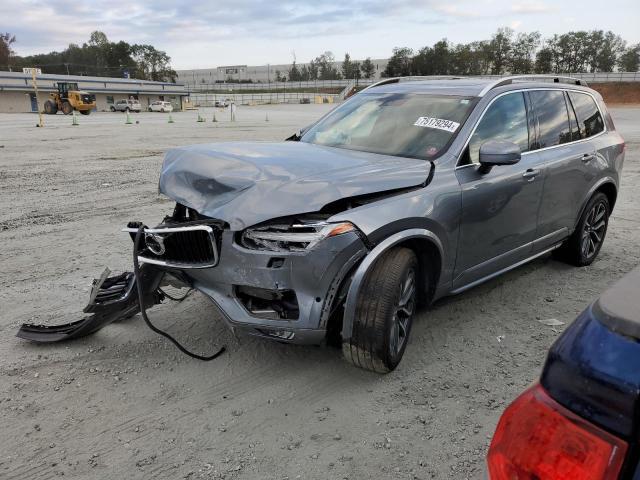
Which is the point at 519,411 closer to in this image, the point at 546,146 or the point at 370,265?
the point at 370,265

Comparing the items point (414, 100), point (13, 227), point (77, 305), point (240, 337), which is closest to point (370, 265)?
point (240, 337)

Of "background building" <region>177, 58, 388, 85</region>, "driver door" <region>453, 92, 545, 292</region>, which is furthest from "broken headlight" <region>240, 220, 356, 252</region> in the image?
"background building" <region>177, 58, 388, 85</region>

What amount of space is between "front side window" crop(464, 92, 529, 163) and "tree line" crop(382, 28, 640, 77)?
113341 millimetres

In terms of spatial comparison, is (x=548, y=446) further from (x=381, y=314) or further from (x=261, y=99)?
(x=261, y=99)

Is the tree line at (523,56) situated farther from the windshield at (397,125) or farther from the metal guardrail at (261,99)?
the windshield at (397,125)

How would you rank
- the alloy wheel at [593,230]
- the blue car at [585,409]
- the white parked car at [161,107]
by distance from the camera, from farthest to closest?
the white parked car at [161,107], the alloy wheel at [593,230], the blue car at [585,409]

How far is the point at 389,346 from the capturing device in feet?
10.5

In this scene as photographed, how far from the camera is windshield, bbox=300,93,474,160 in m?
4.01

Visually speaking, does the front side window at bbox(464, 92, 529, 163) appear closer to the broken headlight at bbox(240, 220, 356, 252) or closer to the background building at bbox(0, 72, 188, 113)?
the broken headlight at bbox(240, 220, 356, 252)

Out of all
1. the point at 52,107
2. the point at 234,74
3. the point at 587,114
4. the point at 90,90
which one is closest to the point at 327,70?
the point at 234,74

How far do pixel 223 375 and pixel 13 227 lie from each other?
483cm

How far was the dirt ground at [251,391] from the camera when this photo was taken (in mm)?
2688

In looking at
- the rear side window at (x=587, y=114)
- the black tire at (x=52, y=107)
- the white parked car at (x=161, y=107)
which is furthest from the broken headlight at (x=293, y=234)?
the white parked car at (x=161, y=107)

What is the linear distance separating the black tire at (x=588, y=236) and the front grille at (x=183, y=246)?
12.8ft
